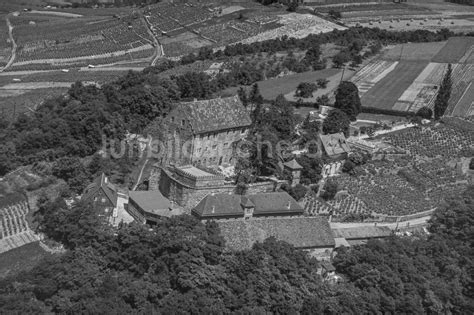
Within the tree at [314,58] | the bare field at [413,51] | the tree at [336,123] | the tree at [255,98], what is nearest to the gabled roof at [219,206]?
the tree at [336,123]

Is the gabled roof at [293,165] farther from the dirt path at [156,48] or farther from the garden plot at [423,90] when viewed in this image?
the dirt path at [156,48]

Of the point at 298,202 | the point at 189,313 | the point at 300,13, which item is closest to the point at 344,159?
the point at 298,202

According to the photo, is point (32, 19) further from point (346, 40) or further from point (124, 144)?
point (124, 144)

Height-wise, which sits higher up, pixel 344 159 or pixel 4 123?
pixel 344 159

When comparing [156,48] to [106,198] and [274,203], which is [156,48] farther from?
[274,203]

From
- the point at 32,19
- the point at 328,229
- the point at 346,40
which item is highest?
the point at 328,229

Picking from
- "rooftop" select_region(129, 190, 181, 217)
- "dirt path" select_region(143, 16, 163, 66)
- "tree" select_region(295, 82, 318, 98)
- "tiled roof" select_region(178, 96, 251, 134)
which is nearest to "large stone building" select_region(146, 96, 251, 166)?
"tiled roof" select_region(178, 96, 251, 134)

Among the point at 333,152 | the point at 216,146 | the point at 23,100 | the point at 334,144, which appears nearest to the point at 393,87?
the point at 334,144
